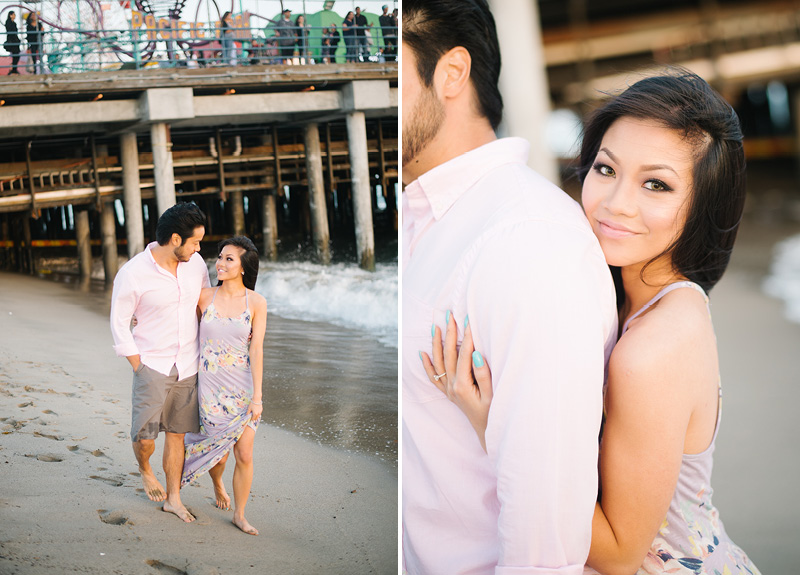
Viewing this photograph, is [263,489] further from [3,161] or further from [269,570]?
[3,161]

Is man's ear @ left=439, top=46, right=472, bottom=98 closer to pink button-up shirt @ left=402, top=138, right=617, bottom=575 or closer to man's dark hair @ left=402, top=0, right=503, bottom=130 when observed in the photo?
man's dark hair @ left=402, top=0, right=503, bottom=130

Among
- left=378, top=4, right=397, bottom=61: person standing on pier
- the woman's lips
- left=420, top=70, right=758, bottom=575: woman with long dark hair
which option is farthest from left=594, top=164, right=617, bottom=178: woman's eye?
left=378, top=4, right=397, bottom=61: person standing on pier

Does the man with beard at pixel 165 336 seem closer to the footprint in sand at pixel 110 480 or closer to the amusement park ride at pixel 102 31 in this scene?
the footprint in sand at pixel 110 480

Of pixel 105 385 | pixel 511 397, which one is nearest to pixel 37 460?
pixel 105 385

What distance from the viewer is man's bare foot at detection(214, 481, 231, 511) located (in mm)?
1678

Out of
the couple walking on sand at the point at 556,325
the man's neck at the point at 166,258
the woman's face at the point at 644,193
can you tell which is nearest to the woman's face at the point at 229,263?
the man's neck at the point at 166,258

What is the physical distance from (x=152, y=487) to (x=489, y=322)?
101 centimetres

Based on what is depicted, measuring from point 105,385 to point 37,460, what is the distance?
223mm

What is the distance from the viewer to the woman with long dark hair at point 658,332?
1237 mm

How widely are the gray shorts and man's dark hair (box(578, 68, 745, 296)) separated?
1.15m

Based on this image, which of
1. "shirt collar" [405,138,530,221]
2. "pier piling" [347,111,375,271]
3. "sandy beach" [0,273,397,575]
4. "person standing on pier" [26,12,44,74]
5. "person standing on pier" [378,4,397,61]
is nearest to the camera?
"shirt collar" [405,138,530,221]

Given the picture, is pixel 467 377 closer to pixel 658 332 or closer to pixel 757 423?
pixel 658 332

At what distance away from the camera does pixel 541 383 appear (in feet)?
3.52

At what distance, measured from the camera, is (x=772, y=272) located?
2238 mm
